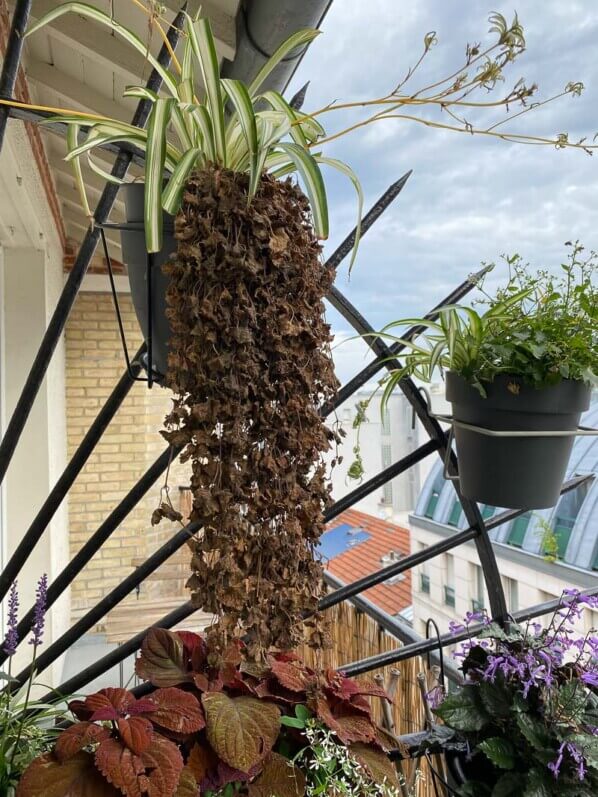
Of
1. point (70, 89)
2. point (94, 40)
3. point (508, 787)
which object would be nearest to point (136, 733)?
point (508, 787)

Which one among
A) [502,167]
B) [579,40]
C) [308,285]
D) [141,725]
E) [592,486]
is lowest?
[141,725]

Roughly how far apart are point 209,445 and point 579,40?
1211 millimetres

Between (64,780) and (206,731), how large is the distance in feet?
0.54

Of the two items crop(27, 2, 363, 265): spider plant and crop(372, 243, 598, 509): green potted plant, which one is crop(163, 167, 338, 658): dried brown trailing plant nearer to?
crop(27, 2, 363, 265): spider plant

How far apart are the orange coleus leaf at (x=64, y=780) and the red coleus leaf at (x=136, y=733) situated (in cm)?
4

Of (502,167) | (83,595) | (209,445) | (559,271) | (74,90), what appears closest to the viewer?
(209,445)

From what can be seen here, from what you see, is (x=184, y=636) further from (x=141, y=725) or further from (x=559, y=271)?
(x=559, y=271)

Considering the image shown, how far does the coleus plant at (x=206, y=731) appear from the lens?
67cm

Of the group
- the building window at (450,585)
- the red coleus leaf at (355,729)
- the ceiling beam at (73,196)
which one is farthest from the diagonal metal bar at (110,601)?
the ceiling beam at (73,196)

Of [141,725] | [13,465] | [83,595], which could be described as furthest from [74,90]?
[83,595]

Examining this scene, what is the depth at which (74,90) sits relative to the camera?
7.27ft

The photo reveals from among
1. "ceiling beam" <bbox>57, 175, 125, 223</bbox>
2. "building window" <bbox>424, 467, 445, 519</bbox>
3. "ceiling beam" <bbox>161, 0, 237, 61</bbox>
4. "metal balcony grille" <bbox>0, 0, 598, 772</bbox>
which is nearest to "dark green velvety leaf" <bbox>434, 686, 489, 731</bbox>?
"metal balcony grille" <bbox>0, 0, 598, 772</bbox>

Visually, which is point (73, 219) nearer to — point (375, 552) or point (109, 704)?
point (375, 552)

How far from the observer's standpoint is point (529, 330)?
930mm
